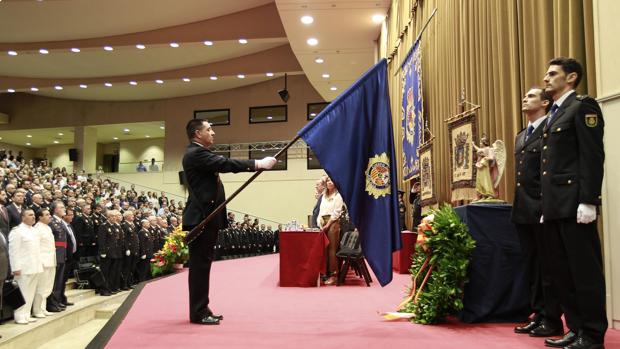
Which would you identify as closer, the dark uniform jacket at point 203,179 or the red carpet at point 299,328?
the red carpet at point 299,328

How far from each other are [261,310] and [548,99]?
2.74 meters

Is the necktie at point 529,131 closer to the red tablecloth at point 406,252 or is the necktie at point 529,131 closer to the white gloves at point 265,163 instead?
the white gloves at point 265,163

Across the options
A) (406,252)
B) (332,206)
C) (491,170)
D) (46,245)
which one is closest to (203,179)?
(491,170)

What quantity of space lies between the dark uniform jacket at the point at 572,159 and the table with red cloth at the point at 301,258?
3755 millimetres

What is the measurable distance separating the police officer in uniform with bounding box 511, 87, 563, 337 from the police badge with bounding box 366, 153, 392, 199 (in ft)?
3.05

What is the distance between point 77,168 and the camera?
26000mm

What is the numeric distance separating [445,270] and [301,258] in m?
3.05

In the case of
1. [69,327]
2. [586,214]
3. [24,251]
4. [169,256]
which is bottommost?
[69,327]

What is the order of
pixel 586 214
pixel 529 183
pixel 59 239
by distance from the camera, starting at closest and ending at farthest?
pixel 586 214, pixel 529 183, pixel 59 239

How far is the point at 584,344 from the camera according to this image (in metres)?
2.75

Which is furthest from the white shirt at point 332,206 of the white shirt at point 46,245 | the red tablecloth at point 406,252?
the white shirt at point 46,245

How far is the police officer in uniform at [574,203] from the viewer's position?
9.09 ft

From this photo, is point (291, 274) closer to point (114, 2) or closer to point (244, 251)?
point (114, 2)

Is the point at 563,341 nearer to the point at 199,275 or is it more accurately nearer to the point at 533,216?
the point at 533,216
